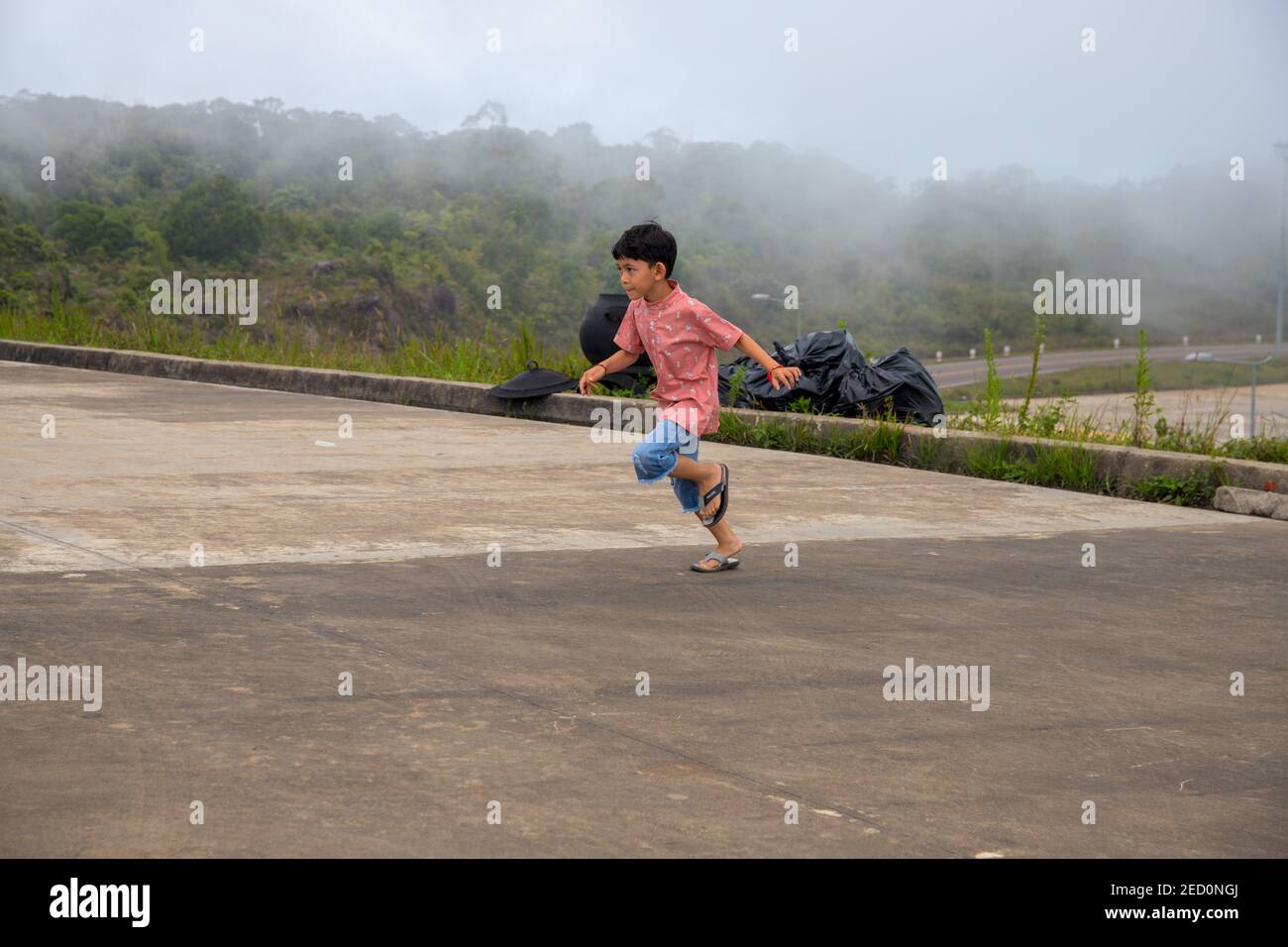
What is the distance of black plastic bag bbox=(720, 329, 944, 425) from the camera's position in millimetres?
12422

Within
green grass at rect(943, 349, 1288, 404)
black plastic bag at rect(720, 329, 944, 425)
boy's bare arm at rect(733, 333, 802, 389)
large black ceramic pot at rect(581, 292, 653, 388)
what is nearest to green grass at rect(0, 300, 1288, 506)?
black plastic bag at rect(720, 329, 944, 425)

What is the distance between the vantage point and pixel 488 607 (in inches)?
240

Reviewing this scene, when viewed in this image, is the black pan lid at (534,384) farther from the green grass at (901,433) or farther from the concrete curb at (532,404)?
the green grass at (901,433)

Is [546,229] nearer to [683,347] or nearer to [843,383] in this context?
[843,383]

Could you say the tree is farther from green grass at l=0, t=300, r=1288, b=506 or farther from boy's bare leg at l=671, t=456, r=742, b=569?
boy's bare leg at l=671, t=456, r=742, b=569

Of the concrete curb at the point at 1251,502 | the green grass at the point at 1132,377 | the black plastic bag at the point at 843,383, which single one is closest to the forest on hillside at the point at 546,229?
the black plastic bag at the point at 843,383

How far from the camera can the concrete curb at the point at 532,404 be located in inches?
388

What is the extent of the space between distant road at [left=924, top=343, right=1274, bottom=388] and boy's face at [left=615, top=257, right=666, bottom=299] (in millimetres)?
68178

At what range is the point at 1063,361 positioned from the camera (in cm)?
9888

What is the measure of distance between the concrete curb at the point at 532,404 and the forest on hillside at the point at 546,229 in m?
1.76

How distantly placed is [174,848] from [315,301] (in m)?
57.6

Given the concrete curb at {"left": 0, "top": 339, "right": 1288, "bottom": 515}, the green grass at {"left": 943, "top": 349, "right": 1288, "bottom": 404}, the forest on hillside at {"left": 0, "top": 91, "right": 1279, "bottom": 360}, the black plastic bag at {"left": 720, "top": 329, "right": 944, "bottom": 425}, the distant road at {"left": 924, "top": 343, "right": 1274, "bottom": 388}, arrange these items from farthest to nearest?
1. the distant road at {"left": 924, "top": 343, "right": 1274, "bottom": 388}
2. the green grass at {"left": 943, "top": 349, "right": 1288, "bottom": 404}
3. the forest on hillside at {"left": 0, "top": 91, "right": 1279, "bottom": 360}
4. the black plastic bag at {"left": 720, "top": 329, "right": 944, "bottom": 425}
5. the concrete curb at {"left": 0, "top": 339, "right": 1288, "bottom": 515}

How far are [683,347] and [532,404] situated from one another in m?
6.55

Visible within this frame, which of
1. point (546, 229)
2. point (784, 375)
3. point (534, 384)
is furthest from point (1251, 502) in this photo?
point (546, 229)
